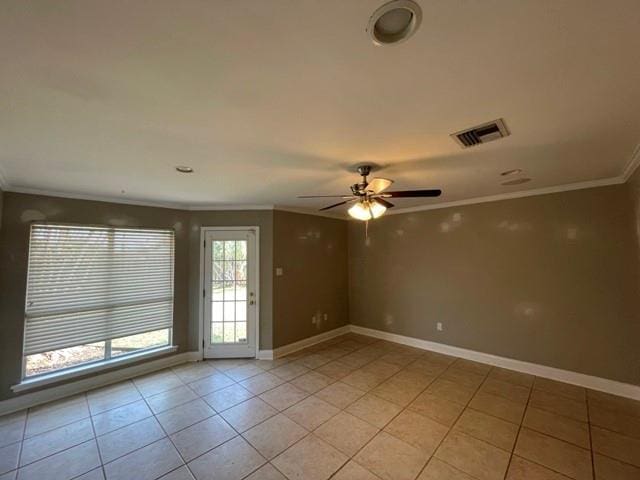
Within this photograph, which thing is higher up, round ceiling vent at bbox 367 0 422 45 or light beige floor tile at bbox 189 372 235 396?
round ceiling vent at bbox 367 0 422 45

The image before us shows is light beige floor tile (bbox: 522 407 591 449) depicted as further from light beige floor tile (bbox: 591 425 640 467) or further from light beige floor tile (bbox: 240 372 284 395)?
light beige floor tile (bbox: 240 372 284 395)

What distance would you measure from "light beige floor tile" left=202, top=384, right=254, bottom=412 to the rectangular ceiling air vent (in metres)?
3.43

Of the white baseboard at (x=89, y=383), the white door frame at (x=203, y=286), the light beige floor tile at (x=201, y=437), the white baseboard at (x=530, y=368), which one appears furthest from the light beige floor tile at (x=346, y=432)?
the white baseboard at (x=89, y=383)

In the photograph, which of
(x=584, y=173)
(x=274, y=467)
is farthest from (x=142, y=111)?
(x=584, y=173)

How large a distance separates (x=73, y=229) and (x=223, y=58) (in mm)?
3657

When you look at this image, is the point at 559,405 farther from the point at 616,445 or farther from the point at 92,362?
the point at 92,362

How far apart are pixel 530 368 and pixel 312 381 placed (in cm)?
299

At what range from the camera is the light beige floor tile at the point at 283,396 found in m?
3.06

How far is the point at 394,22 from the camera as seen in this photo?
1064 mm

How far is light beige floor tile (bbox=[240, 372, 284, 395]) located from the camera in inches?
134

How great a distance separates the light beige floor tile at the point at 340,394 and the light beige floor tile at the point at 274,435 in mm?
571

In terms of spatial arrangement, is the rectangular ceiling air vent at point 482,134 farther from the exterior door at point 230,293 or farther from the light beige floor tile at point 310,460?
the exterior door at point 230,293

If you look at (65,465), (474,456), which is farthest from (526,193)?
(65,465)

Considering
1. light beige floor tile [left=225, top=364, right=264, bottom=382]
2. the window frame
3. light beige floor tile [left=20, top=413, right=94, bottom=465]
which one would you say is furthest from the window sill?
light beige floor tile [left=225, top=364, right=264, bottom=382]
